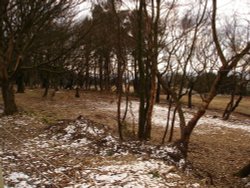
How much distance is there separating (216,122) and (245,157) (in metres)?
10.3

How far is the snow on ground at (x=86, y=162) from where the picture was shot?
7.68 meters

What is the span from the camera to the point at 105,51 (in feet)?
126

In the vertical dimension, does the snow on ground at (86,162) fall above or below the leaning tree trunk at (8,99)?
below

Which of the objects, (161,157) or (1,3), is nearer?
(161,157)

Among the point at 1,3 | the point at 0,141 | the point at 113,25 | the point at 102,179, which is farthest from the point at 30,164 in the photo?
the point at 1,3

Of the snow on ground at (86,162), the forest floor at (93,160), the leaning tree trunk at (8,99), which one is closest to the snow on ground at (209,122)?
the forest floor at (93,160)

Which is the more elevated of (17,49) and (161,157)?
(17,49)

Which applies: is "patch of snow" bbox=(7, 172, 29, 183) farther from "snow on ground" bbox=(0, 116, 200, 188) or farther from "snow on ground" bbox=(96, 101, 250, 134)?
"snow on ground" bbox=(96, 101, 250, 134)

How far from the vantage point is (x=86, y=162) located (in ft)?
29.9

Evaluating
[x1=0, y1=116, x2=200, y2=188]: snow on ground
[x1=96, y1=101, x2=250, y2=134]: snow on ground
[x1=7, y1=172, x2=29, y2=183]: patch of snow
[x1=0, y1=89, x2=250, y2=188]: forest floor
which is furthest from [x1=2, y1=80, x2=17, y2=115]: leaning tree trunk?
[x1=7, y1=172, x2=29, y2=183]: patch of snow

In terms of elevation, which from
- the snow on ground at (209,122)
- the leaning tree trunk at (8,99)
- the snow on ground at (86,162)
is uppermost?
the leaning tree trunk at (8,99)

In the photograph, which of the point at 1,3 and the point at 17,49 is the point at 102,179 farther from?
the point at 17,49

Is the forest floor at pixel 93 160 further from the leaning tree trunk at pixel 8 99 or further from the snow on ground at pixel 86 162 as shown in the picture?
the leaning tree trunk at pixel 8 99

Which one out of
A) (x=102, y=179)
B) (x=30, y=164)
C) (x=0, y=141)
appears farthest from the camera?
(x=0, y=141)
